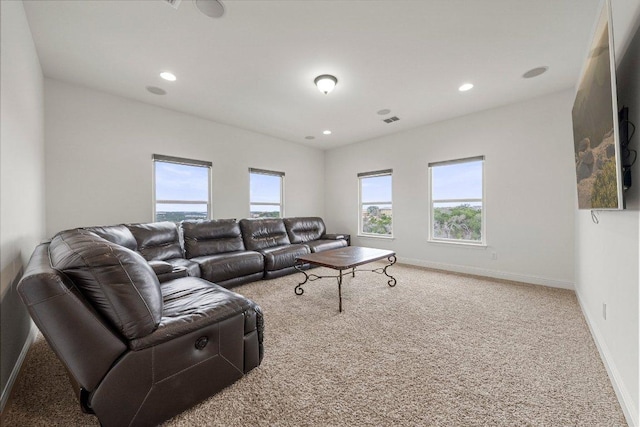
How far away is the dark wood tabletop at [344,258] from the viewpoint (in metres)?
2.82

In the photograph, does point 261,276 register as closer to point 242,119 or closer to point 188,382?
point 188,382

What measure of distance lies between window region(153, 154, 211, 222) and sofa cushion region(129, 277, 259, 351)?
91.1 inches

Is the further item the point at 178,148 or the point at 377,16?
the point at 178,148

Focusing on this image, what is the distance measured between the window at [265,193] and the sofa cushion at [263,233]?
616 mm

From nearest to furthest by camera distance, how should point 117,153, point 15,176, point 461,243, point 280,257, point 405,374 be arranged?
1. point 405,374
2. point 15,176
3. point 117,153
4. point 280,257
5. point 461,243

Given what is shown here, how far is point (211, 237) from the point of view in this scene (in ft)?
12.5

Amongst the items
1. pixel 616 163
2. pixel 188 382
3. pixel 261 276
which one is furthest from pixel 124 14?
pixel 616 163

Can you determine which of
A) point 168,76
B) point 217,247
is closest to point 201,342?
point 217,247

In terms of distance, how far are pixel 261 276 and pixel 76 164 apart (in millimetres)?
2819

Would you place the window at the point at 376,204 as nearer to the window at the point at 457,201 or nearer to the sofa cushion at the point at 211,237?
the window at the point at 457,201

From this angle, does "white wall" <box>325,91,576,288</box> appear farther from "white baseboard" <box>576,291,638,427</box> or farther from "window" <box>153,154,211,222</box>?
"window" <box>153,154,211,222</box>

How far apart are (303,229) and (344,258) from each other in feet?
7.06

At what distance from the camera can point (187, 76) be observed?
293 cm

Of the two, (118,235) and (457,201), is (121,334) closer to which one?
(118,235)
